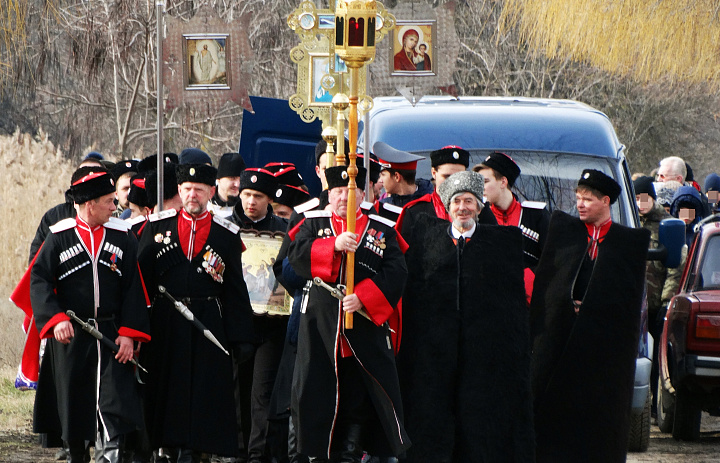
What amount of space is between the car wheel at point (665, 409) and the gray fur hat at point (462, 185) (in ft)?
11.6

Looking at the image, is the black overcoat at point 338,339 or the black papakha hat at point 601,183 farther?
the black papakha hat at point 601,183

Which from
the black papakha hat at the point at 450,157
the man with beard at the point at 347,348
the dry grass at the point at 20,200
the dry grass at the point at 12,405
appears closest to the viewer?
the man with beard at the point at 347,348

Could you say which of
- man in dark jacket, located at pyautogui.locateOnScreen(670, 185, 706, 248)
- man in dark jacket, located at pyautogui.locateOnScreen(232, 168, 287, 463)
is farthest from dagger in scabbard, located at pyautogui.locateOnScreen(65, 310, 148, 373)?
man in dark jacket, located at pyautogui.locateOnScreen(670, 185, 706, 248)

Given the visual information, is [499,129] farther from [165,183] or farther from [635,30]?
[635,30]

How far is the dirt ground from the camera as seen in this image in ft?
29.7

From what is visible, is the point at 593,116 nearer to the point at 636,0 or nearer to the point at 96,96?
the point at 636,0

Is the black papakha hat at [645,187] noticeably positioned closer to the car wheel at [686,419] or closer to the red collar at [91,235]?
the car wheel at [686,419]

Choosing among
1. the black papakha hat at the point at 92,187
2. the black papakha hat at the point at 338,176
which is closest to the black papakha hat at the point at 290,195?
the black papakha hat at the point at 338,176

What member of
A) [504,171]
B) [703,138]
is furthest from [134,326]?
[703,138]

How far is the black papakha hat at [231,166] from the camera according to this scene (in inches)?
392

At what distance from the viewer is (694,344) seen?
9391 mm

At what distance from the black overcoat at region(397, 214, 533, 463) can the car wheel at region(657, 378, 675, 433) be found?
10.4ft

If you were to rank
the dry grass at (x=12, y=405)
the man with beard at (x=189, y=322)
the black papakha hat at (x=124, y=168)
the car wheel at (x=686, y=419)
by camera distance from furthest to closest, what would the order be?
1. the dry grass at (x=12, y=405)
2. the car wheel at (x=686, y=419)
3. the black papakha hat at (x=124, y=168)
4. the man with beard at (x=189, y=322)

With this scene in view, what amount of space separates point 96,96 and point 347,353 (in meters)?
13.3
